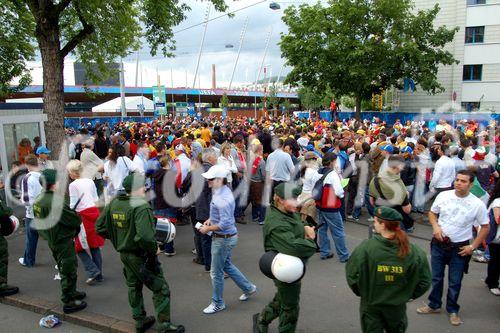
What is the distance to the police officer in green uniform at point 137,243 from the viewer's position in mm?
4125

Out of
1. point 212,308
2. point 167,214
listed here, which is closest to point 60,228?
point 212,308

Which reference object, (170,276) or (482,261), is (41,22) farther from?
(482,261)

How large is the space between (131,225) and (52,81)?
253 inches

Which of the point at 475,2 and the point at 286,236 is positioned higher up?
the point at 475,2

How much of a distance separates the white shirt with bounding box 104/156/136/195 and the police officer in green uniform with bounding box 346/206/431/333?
5.41m

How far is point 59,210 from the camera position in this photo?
480 cm

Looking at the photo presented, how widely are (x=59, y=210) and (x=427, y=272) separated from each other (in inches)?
160

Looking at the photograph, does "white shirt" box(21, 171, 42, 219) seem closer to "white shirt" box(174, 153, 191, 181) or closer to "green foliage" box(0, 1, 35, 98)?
"white shirt" box(174, 153, 191, 181)

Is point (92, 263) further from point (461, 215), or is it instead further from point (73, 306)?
point (461, 215)

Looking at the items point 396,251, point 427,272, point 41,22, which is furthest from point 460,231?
point 41,22

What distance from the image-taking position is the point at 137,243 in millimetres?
4094

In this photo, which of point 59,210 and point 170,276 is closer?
point 59,210

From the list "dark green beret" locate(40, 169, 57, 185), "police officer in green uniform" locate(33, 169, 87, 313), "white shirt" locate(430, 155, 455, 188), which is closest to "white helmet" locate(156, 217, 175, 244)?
"police officer in green uniform" locate(33, 169, 87, 313)

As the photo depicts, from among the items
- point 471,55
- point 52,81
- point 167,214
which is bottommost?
point 167,214
